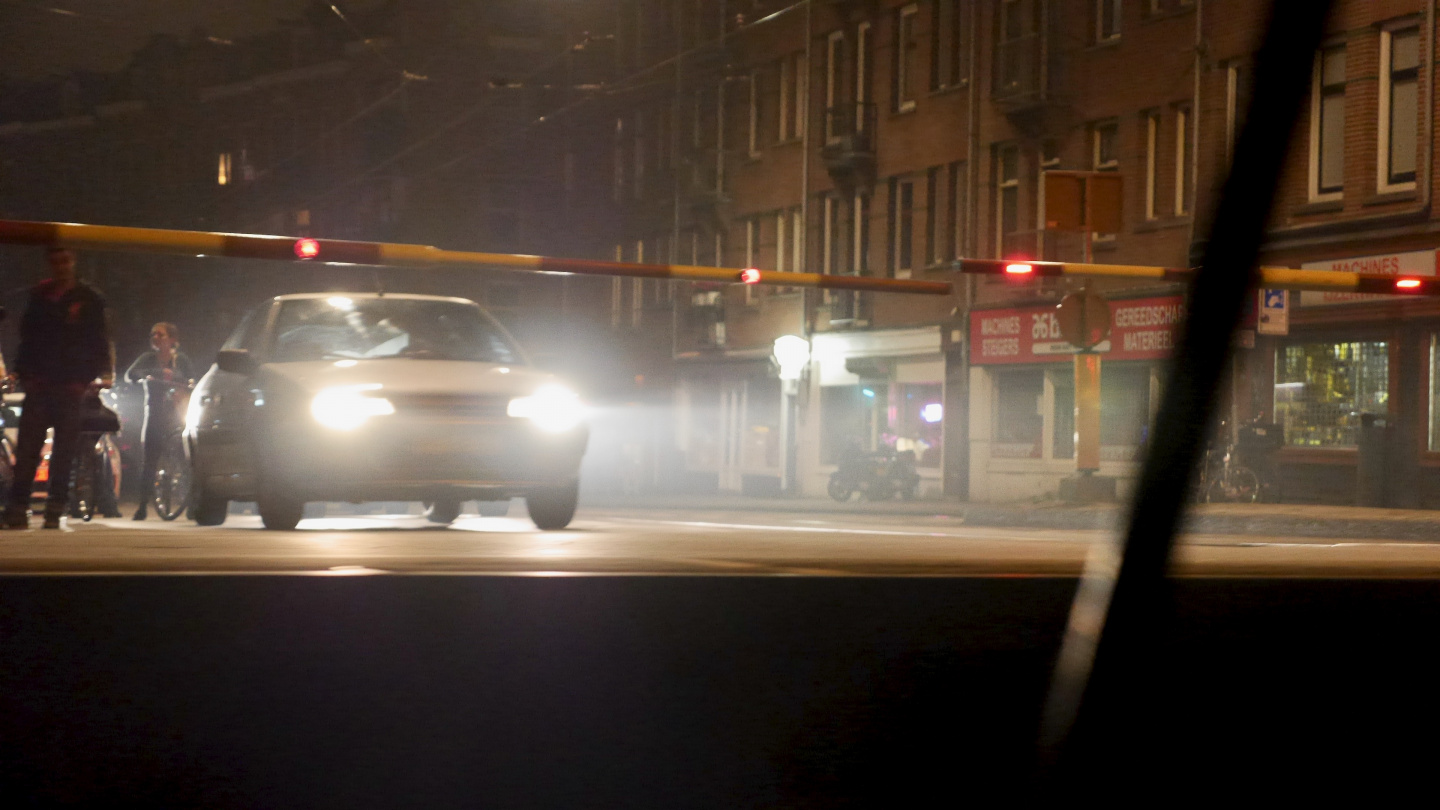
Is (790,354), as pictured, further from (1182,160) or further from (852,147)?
(1182,160)

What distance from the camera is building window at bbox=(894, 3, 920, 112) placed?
40.8 metres

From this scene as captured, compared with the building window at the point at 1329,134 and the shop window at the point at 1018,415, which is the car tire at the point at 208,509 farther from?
the shop window at the point at 1018,415

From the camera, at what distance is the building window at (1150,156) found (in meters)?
33.2

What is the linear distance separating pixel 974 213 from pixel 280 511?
27.7 metres

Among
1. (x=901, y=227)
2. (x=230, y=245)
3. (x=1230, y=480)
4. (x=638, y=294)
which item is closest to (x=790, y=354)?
(x=901, y=227)

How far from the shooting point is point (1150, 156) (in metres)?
33.3

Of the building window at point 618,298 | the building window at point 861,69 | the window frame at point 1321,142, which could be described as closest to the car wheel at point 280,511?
the window frame at point 1321,142

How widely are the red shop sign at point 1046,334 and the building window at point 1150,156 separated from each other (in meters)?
1.50

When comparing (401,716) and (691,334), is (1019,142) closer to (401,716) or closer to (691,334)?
(691,334)

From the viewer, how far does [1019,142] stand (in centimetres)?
3681


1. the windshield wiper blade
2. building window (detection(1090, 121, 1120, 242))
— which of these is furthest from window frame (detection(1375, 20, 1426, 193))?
the windshield wiper blade

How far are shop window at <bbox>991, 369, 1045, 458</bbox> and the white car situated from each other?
994 inches

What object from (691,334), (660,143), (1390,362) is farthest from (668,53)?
(1390,362)

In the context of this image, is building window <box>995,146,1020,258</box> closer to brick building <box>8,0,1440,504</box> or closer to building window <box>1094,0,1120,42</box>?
brick building <box>8,0,1440,504</box>
